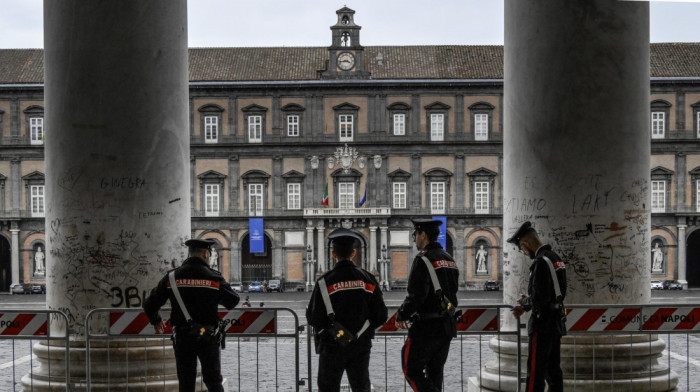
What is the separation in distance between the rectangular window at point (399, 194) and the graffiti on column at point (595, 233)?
1855 inches

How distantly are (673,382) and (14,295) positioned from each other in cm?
4978

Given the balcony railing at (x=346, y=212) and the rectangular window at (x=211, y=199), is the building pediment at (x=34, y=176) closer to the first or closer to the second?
the rectangular window at (x=211, y=199)

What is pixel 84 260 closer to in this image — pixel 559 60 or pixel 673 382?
pixel 559 60

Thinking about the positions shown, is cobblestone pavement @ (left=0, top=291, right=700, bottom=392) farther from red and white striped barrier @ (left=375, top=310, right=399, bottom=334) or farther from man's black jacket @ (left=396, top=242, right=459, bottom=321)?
man's black jacket @ (left=396, top=242, right=459, bottom=321)

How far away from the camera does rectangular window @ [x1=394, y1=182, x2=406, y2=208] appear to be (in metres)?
54.5

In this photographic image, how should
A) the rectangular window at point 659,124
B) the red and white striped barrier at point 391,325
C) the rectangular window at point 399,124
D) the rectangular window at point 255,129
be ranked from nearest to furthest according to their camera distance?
the red and white striped barrier at point 391,325 → the rectangular window at point 659,124 → the rectangular window at point 399,124 → the rectangular window at point 255,129

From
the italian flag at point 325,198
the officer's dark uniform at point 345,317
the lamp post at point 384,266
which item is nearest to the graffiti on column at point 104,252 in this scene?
the officer's dark uniform at point 345,317

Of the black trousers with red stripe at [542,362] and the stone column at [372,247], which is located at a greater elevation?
the black trousers with red stripe at [542,362]

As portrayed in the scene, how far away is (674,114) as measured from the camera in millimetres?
53844

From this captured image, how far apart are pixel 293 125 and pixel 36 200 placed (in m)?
15.9

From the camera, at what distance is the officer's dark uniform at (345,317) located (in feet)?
19.4

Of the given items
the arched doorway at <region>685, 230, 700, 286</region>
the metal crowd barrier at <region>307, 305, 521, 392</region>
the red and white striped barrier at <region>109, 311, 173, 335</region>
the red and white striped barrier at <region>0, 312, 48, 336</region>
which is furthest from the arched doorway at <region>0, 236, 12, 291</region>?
the red and white striped barrier at <region>109, 311, 173, 335</region>

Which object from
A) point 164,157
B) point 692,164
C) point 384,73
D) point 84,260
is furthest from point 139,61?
point 692,164

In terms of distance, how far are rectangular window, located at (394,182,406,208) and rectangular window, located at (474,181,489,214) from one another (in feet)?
14.1
